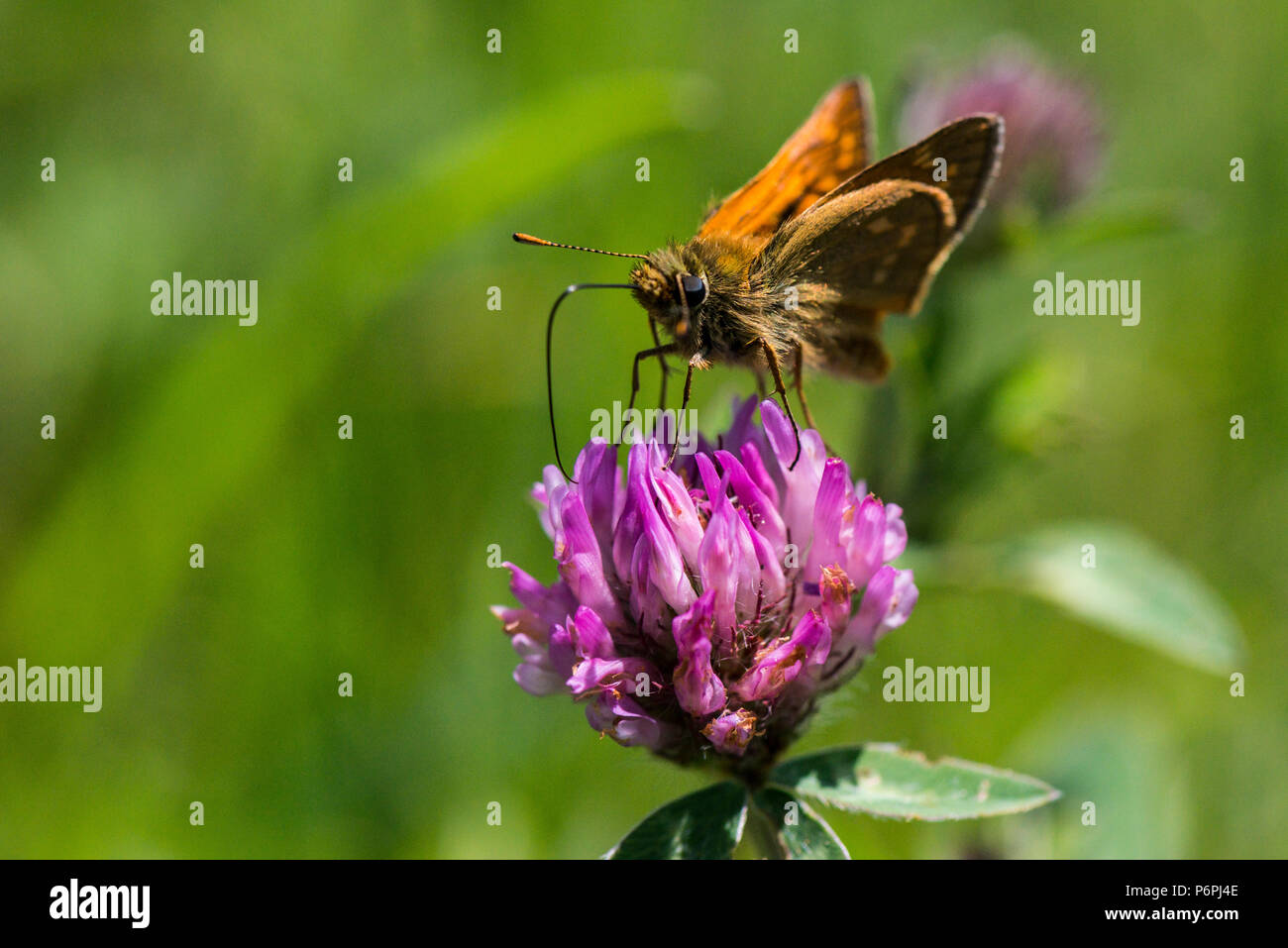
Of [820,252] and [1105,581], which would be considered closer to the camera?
[820,252]

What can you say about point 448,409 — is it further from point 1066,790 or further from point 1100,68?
point 1100,68

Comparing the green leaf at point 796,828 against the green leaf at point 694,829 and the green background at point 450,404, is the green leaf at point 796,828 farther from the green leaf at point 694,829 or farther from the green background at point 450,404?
the green background at point 450,404

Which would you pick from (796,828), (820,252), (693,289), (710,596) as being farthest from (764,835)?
(820,252)

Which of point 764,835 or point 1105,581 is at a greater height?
point 1105,581

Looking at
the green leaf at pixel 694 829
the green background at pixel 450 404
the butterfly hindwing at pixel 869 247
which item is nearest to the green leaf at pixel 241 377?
the green background at pixel 450 404

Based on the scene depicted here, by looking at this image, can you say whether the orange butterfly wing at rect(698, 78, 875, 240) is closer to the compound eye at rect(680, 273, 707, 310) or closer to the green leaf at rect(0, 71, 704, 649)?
the compound eye at rect(680, 273, 707, 310)

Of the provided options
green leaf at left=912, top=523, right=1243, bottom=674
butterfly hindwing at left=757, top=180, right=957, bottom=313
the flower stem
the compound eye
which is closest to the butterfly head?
the compound eye

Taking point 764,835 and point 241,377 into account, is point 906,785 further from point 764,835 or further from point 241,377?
point 241,377
